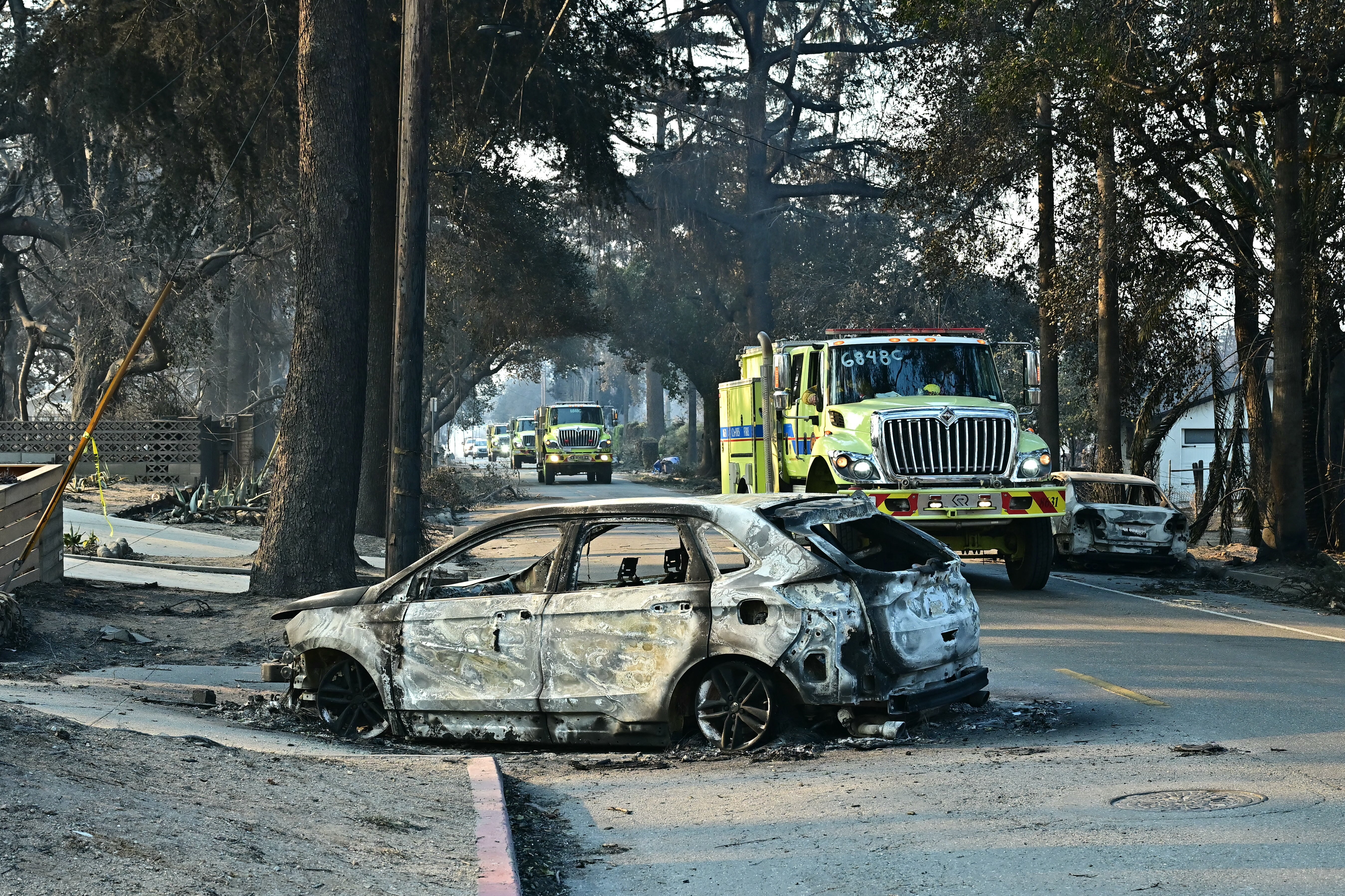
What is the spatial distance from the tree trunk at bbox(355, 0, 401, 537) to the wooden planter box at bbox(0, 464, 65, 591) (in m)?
6.79

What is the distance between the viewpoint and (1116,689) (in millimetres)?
10312

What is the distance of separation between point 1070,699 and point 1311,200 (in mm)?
14485

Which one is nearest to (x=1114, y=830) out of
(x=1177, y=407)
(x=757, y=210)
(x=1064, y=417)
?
(x=1177, y=407)

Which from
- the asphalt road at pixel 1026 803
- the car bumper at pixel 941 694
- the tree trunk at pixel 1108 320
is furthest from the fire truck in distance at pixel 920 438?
the car bumper at pixel 941 694

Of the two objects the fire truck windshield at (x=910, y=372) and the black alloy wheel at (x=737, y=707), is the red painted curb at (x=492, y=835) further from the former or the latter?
the fire truck windshield at (x=910, y=372)

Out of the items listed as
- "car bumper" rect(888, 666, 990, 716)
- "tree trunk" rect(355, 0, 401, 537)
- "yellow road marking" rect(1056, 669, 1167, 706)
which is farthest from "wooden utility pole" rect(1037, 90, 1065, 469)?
"car bumper" rect(888, 666, 990, 716)

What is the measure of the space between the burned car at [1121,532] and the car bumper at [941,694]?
11.4 meters

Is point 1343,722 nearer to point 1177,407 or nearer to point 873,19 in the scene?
point 1177,407

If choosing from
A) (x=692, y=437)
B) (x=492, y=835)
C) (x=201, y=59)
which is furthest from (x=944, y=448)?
(x=692, y=437)

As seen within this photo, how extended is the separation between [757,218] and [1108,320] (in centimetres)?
2681

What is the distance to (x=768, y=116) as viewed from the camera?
53.2 m

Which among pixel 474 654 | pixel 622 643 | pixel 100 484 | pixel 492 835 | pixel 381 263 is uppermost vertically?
pixel 381 263

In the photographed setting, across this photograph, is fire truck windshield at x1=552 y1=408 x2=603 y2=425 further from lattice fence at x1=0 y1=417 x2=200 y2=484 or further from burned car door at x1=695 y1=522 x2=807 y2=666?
burned car door at x1=695 y1=522 x2=807 y2=666

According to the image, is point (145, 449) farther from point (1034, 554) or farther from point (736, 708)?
point (736, 708)
